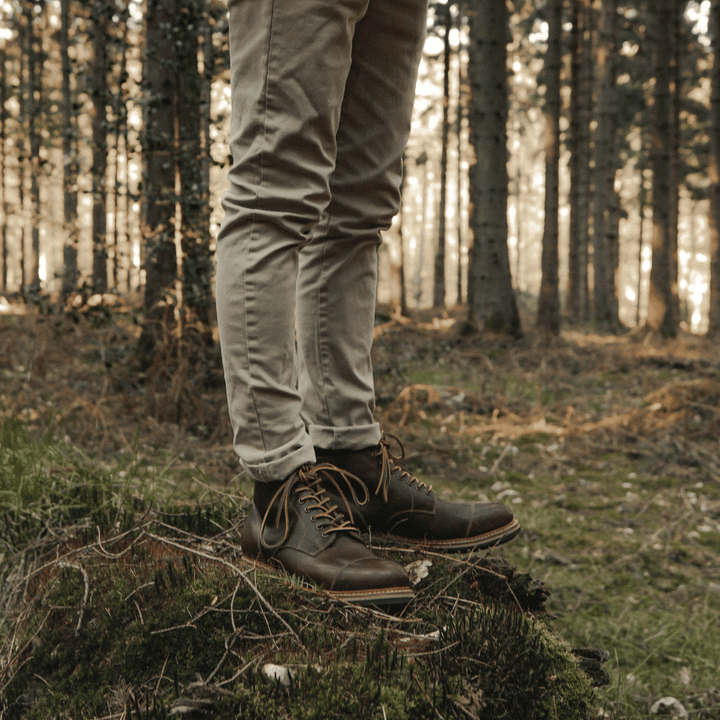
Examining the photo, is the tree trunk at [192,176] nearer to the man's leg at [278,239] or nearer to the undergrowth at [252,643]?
the undergrowth at [252,643]

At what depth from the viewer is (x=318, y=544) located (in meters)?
1.51

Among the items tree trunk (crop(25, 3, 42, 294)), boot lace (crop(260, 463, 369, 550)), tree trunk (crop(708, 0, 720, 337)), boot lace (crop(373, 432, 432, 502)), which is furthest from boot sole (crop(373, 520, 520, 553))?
tree trunk (crop(708, 0, 720, 337))

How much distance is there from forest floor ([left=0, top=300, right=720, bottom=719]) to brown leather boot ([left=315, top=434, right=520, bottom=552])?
29 centimetres

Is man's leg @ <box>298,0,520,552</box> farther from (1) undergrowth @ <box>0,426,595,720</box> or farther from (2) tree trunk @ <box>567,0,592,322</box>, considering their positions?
(2) tree trunk @ <box>567,0,592,322</box>

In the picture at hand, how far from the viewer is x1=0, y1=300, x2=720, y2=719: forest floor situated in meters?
2.36

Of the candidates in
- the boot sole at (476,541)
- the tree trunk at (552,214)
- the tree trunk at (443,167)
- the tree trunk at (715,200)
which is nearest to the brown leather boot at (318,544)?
the boot sole at (476,541)

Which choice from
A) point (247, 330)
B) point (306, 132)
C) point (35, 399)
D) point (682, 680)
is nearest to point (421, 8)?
point (306, 132)

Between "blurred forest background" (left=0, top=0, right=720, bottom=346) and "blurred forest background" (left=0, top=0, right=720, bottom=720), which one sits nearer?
"blurred forest background" (left=0, top=0, right=720, bottom=720)

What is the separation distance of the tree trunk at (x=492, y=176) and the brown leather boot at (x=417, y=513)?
7076 millimetres

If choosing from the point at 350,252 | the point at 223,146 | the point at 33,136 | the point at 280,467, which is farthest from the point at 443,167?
the point at 280,467

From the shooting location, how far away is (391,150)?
6.05 ft

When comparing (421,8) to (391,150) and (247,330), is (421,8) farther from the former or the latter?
(247,330)

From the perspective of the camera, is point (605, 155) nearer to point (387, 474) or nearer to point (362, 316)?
point (362, 316)

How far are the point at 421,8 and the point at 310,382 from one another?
112 cm
